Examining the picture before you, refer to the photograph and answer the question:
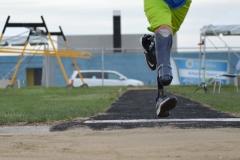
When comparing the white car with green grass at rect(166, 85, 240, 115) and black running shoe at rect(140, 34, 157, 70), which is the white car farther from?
black running shoe at rect(140, 34, 157, 70)

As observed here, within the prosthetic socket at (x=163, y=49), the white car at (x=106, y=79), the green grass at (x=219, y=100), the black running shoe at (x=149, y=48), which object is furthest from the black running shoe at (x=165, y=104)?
the white car at (x=106, y=79)

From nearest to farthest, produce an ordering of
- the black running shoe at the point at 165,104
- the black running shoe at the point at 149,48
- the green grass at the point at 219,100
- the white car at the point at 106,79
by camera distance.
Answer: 1. the black running shoe at the point at 165,104
2. the black running shoe at the point at 149,48
3. the green grass at the point at 219,100
4. the white car at the point at 106,79

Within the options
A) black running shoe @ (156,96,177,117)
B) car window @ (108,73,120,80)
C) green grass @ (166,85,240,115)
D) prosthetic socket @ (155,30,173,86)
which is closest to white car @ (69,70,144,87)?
car window @ (108,73,120,80)

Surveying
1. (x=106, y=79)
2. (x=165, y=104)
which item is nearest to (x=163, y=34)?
(x=165, y=104)

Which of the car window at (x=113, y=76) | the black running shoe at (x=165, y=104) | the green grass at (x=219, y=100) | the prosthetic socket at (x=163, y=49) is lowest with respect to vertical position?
the green grass at (x=219, y=100)

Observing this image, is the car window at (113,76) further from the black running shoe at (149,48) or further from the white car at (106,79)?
the black running shoe at (149,48)

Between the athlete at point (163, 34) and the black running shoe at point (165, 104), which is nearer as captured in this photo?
the athlete at point (163, 34)

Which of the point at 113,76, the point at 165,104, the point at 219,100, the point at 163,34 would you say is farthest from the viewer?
the point at 113,76

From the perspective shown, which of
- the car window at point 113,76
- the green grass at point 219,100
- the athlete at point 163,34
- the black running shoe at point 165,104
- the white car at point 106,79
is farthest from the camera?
the car window at point 113,76

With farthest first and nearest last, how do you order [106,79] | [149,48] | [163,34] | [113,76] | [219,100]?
[113,76] → [106,79] → [219,100] → [149,48] → [163,34]

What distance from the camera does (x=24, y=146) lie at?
4969 millimetres

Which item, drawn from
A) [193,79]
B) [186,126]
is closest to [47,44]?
[193,79]

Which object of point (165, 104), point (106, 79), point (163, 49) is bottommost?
point (106, 79)

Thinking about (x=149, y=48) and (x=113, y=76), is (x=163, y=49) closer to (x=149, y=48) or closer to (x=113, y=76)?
(x=149, y=48)
